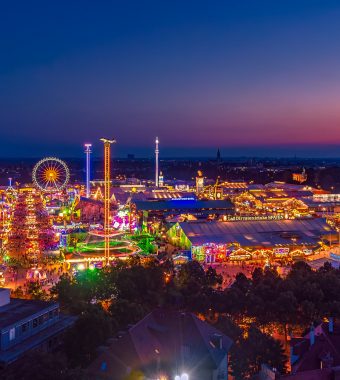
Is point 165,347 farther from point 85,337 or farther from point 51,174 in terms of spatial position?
point 51,174

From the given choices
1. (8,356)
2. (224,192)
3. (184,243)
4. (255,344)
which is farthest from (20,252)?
(224,192)

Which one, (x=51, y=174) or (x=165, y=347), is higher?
(x=51, y=174)

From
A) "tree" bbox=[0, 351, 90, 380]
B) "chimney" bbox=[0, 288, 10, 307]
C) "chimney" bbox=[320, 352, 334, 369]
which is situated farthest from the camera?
"chimney" bbox=[0, 288, 10, 307]

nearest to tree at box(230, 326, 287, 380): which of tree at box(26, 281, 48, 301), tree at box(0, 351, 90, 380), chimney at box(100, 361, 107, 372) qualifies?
chimney at box(100, 361, 107, 372)

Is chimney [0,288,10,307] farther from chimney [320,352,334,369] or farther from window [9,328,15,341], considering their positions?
chimney [320,352,334,369]

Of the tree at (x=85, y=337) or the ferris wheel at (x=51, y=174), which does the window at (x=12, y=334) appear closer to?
the tree at (x=85, y=337)

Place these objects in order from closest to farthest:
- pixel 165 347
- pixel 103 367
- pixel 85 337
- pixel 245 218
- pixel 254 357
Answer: pixel 103 367 < pixel 165 347 < pixel 254 357 < pixel 85 337 < pixel 245 218

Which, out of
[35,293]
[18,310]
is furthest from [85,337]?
[35,293]

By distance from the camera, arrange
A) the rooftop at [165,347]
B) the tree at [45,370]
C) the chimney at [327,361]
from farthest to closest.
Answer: the rooftop at [165,347], the chimney at [327,361], the tree at [45,370]

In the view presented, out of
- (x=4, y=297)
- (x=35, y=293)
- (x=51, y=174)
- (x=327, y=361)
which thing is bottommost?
(x=35, y=293)

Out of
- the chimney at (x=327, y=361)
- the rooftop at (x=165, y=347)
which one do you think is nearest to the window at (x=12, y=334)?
the rooftop at (x=165, y=347)
